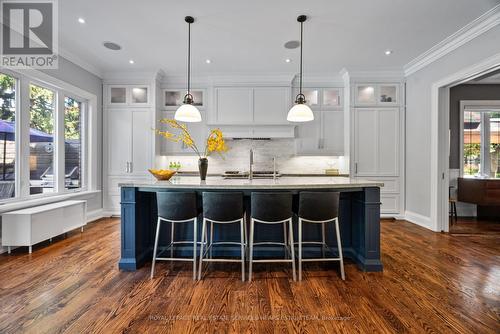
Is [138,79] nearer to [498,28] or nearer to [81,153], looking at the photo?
[81,153]

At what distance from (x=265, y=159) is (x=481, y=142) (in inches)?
183

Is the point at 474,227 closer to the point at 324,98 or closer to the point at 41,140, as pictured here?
the point at 324,98

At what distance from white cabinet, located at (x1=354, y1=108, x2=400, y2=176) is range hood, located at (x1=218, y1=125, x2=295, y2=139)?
1.37 meters

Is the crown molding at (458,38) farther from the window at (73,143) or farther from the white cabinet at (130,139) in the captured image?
the window at (73,143)

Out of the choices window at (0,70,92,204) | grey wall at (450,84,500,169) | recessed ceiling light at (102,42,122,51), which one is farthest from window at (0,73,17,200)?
grey wall at (450,84,500,169)

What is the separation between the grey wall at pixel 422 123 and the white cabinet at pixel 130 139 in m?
5.25

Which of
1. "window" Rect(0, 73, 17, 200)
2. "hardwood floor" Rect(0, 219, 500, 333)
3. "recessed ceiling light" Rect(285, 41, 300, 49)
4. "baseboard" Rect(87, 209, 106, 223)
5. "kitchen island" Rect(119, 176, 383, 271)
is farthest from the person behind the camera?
"baseboard" Rect(87, 209, 106, 223)

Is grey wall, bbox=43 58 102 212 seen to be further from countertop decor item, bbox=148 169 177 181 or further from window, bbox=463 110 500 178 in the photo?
window, bbox=463 110 500 178

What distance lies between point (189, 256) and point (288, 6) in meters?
3.22

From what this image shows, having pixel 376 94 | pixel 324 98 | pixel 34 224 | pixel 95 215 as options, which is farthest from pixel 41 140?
pixel 376 94

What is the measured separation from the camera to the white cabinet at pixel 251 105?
5.12 meters

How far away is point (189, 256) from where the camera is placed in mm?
2855

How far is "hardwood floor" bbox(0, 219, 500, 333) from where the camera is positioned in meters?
1.73

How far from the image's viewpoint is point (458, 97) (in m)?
4.96
